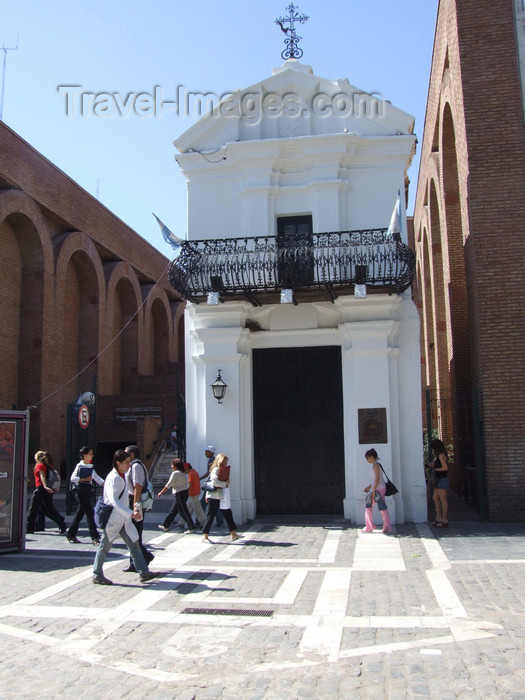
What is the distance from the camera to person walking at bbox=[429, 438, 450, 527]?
38.2 ft

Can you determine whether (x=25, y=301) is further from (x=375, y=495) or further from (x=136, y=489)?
(x=136, y=489)

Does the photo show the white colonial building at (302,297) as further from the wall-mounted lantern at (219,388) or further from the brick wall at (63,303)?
the brick wall at (63,303)

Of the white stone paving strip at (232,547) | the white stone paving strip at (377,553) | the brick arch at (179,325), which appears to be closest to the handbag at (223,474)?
the white stone paving strip at (232,547)

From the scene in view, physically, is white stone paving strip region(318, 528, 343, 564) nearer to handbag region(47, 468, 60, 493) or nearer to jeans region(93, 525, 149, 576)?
jeans region(93, 525, 149, 576)

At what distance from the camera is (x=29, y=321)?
2183 cm

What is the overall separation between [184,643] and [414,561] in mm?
4375

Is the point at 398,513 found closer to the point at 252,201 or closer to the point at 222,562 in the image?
the point at 222,562

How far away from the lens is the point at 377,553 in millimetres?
9750

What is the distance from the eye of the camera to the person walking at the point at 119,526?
796 centimetres

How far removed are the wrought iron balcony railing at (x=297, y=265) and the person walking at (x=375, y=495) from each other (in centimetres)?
323

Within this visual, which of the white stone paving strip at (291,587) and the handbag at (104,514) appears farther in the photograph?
the handbag at (104,514)

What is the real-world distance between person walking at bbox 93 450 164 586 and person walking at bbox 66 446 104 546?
2.65 meters

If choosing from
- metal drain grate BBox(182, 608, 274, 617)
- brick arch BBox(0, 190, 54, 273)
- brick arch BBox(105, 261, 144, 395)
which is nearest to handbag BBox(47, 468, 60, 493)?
metal drain grate BBox(182, 608, 274, 617)

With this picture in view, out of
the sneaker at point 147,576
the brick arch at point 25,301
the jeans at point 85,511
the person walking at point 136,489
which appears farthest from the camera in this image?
the brick arch at point 25,301
